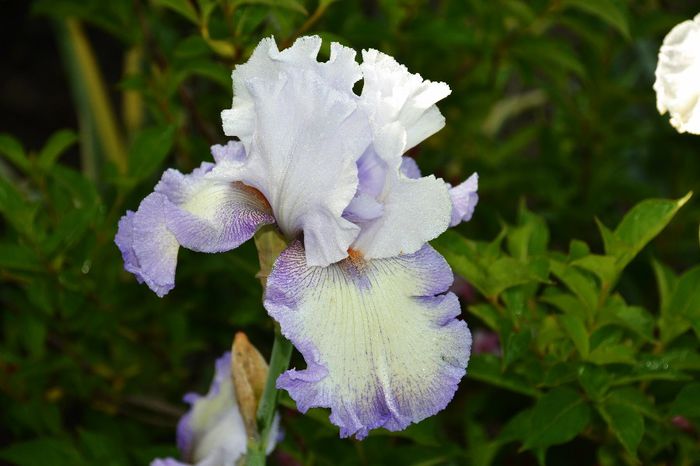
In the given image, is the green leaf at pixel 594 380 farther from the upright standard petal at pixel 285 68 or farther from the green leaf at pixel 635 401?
the upright standard petal at pixel 285 68

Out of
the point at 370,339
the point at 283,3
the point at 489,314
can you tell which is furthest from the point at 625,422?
the point at 283,3

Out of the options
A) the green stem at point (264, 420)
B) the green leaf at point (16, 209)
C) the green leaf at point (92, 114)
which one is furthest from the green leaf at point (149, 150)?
the green leaf at point (92, 114)

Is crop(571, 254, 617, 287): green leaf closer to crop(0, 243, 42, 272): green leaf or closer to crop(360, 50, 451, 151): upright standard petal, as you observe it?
crop(360, 50, 451, 151): upright standard petal

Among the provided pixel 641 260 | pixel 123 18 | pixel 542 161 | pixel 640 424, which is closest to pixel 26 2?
pixel 123 18

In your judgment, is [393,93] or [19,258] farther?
[19,258]

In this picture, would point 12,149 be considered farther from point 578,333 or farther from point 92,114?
point 92,114

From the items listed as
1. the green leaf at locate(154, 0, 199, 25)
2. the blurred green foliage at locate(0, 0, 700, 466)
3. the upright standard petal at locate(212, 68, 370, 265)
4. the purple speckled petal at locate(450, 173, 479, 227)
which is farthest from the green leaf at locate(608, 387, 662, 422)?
the green leaf at locate(154, 0, 199, 25)

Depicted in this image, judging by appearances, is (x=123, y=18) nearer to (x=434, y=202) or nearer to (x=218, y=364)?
(x=218, y=364)
